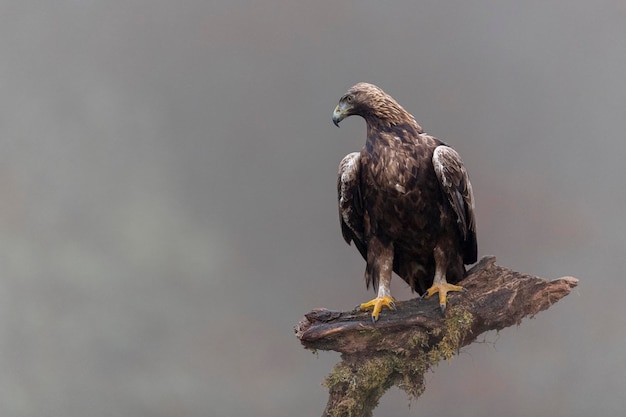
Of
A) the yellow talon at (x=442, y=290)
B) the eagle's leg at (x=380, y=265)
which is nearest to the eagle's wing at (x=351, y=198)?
the eagle's leg at (x=380, y=265)

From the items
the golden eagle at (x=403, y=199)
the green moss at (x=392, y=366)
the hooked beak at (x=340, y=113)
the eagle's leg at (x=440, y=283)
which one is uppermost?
the hooked beak at (x=340, y=113)

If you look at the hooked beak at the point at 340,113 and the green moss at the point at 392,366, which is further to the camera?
the hooked beak at the point at 340,113

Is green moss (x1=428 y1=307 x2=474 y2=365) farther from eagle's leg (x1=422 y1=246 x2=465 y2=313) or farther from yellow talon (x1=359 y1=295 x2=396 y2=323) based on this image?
yellow talon (x1=359 y1=295 x2=396 y2=323)

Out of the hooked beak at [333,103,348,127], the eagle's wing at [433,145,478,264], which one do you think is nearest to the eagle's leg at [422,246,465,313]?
the eagle's wing at [433,145,478,264]

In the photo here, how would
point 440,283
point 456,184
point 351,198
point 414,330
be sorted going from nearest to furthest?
point 456,184 < point 414,330 < point 440,283 < point 351,198

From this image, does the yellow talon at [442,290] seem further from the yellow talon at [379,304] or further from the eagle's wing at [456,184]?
the eagle's wing at [456,184]

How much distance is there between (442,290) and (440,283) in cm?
8

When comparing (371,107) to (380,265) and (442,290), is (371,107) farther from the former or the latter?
(442,290)

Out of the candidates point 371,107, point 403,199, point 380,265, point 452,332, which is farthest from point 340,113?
point 452,332

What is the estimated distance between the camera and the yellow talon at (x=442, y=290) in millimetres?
4195

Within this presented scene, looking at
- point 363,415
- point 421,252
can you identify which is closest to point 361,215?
point 421,252

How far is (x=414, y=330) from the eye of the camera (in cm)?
420

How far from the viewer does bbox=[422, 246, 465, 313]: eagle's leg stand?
4238 millimetres

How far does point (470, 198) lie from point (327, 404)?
6.39ft
